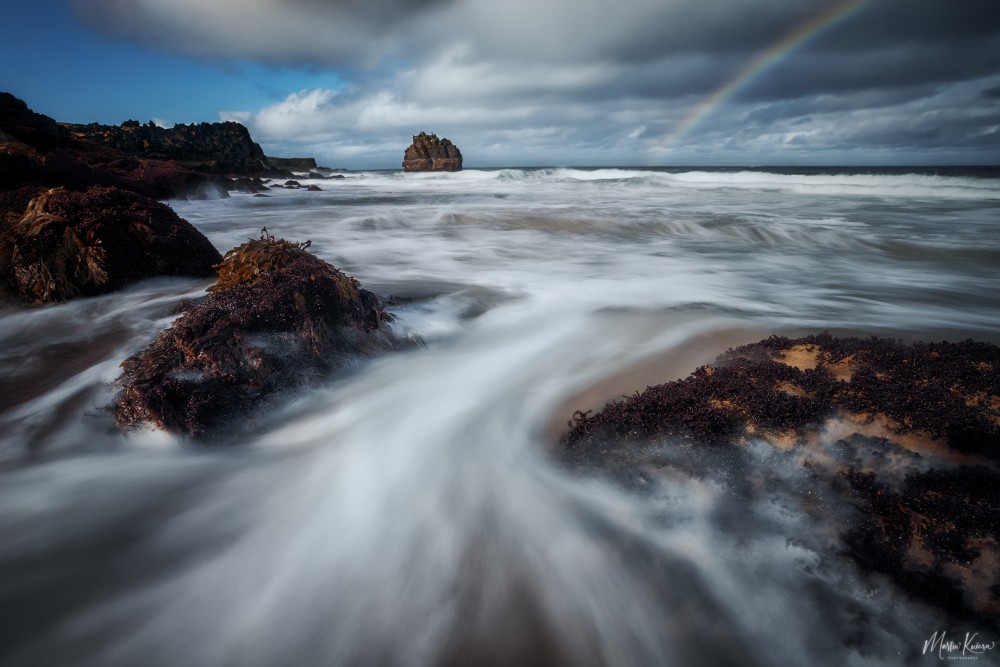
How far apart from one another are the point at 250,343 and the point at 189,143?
147 feet

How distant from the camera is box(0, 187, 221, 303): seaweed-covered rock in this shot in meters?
Result: 4.89

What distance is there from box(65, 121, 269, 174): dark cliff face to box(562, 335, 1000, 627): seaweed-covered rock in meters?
34.7

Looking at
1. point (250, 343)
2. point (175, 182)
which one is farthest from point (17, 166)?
point (175, 182)

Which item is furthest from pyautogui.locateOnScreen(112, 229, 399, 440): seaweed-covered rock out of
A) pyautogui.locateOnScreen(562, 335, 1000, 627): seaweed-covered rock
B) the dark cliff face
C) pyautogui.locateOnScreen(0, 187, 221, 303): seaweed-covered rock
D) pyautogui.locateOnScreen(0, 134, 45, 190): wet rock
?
the dark cliff face

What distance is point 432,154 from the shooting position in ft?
223

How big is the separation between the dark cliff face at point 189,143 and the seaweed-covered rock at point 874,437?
34.7 m

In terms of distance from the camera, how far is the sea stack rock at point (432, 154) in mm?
67875

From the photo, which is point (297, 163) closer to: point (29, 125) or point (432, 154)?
point (432, 154)

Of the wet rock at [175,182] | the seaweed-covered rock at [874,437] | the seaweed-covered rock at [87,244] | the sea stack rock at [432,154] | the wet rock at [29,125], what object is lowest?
Answer: the seaweed-covered rock at [874,437]

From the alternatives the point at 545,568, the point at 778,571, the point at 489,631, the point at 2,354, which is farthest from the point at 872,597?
the point at 2,354

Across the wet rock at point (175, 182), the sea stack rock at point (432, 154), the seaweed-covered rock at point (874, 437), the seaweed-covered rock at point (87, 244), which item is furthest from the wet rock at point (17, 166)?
the sea stack rock at point (432, 154)

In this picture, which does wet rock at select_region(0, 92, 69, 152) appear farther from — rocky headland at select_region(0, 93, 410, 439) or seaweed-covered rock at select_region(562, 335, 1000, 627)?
seaweed-covered rock at select_region(562, 335, 1000, 627)

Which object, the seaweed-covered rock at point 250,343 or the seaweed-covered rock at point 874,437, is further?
the seaweed-covered rock at point 250,343

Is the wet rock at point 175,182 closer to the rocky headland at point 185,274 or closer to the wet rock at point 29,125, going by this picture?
the wet rock at point 29,125
